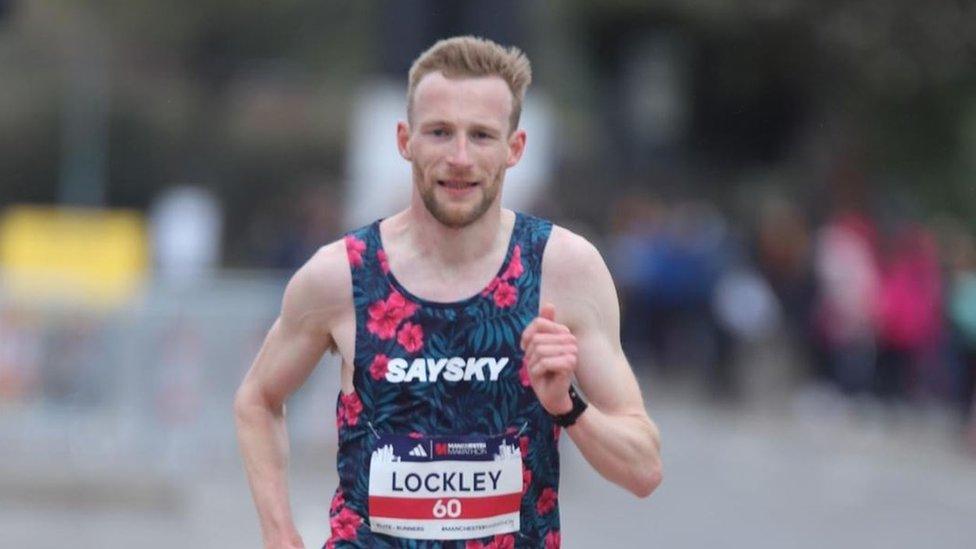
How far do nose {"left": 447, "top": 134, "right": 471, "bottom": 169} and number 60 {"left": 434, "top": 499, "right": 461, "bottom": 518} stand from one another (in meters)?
0.82

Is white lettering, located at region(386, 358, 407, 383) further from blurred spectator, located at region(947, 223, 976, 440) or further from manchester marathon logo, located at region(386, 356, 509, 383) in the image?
blurred spectator, located at region(947, 223, 976, 440)

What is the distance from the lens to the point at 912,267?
1912 centimetres

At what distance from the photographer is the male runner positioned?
529cm

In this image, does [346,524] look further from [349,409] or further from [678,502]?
[678,502]

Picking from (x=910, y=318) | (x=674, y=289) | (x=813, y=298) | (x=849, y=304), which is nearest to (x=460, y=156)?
(x=910, y=318)

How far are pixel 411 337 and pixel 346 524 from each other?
0.50 meters

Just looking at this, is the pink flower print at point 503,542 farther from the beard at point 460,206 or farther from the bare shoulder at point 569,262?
the beard at point 460,206

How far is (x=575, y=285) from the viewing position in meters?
5.43

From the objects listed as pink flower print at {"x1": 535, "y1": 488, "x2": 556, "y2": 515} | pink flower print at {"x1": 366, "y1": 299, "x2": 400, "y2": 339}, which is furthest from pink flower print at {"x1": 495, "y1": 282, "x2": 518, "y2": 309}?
pink flower print at {"x1": 535, "y1": 488, "x2": 556, "y2": 515}

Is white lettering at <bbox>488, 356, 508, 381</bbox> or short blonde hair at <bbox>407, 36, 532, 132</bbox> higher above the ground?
short blonde hair at <bbox>407, 36, 532, 132</bbox>

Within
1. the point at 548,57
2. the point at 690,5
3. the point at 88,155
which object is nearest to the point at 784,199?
the point at 690,5

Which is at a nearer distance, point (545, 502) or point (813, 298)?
point (545, 502)

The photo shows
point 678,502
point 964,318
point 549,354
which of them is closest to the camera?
point 549,354

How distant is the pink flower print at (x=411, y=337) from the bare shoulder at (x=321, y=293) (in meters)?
0.17
